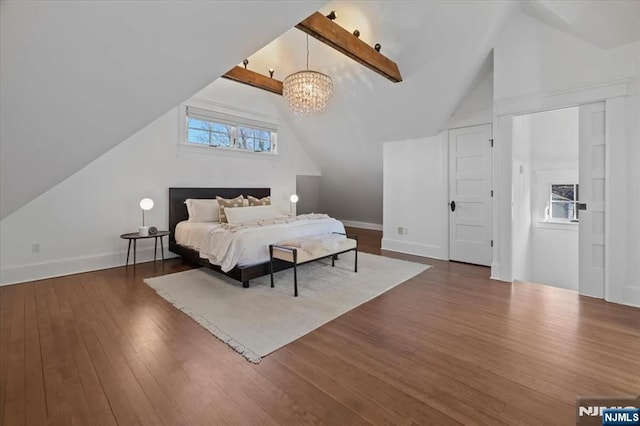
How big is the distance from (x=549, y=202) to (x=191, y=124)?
6.65 meters

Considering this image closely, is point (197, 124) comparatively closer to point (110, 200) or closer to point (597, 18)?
point (110, 200)

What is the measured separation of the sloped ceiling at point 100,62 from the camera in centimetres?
126

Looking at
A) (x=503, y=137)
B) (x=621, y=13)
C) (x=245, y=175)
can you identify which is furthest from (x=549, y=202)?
(x=245, y=175)

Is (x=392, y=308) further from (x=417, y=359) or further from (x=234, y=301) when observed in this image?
(x=234, y=301)

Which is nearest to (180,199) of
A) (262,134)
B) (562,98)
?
(262,134)

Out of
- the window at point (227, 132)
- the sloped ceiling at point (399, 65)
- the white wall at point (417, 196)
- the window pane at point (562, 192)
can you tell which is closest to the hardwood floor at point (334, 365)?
the white wall at point (417, 196)

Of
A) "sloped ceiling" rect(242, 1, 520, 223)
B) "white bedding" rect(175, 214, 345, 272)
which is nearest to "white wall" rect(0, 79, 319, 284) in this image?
"white bedding" rect(175, 214, 345, 272)

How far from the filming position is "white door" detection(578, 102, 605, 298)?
291cm

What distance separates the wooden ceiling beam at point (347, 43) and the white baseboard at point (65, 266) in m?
4.04

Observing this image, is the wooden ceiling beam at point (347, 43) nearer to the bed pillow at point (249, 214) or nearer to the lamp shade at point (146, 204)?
the bed pillow at point (249, 214)

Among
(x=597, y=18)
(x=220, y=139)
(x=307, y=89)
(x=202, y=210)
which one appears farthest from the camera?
(x=220, y=139)

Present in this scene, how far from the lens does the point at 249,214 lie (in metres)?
4.37

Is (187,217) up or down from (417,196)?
down

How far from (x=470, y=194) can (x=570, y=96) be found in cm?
172
